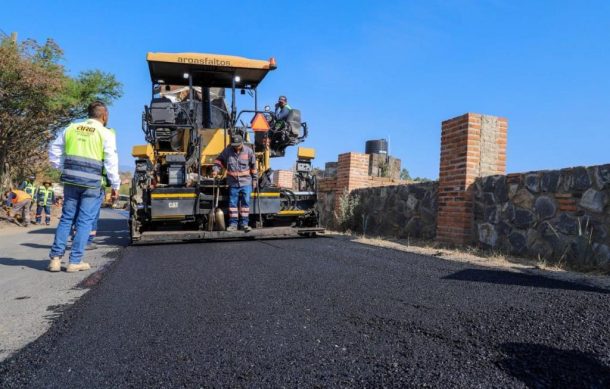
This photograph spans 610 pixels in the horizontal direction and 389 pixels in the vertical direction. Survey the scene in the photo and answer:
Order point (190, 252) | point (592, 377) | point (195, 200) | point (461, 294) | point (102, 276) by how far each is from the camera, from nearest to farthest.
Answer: point (592, 377) → point (461, 294) → point (102, 276) → point (190, 252) → point (195, 200)

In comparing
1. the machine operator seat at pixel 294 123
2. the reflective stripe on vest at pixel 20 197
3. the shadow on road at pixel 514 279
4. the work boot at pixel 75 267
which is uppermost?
the machine operator seat at pixel 294 123

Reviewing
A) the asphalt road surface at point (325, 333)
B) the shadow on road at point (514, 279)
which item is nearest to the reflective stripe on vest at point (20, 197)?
the asphalt road surface at point (325, 333)

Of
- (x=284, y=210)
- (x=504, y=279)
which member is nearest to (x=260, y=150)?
(x=284, y=210)

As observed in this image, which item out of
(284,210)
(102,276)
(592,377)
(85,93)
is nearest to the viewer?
(592,377)

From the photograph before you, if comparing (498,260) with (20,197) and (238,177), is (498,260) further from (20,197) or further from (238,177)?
(20,197)

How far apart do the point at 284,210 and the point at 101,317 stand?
208 inches

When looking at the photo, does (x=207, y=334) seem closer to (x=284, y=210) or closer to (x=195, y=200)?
(x=195, y=200)

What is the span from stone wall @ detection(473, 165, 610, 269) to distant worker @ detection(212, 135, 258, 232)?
3.44 metres

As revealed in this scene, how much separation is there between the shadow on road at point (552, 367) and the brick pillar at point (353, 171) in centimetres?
828

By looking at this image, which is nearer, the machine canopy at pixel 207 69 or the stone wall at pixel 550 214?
the stone wall at pixel 550 214

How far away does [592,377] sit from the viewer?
6.10ft

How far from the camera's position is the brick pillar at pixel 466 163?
6477 millimetres

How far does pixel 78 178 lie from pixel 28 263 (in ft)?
4.89

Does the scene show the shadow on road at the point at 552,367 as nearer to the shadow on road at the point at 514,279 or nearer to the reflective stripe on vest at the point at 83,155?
the shadow on road at the point at 514,279
